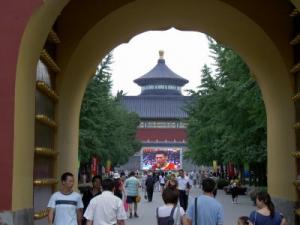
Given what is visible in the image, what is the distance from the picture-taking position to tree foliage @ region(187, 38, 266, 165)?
23750 mm

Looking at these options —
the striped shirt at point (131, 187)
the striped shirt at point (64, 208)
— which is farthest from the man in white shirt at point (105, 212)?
the striped shirt at point (131, 187)

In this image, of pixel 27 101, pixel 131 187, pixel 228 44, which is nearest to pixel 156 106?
pixel 131 187

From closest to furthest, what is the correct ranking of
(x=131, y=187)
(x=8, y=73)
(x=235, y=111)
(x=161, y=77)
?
(x=8, y=73) → (x=131, y=187) → (x=235, y=111) → (x=161, y=77)

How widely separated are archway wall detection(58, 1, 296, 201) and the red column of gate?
161 inches

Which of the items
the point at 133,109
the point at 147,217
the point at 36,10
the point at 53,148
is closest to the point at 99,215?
the point at 36,10

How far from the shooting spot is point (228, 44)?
16.0 m

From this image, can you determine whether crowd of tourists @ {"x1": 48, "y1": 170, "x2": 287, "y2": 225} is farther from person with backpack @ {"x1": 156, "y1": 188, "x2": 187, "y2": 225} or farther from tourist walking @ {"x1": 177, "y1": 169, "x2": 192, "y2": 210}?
→ tourist walking @ {"x1": 177, "y1": 169, "x2": 192, "y2": 210}

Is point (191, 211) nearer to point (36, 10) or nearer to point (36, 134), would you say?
point (36, 10)

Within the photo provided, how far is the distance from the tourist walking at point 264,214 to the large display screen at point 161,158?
7682 centimetres

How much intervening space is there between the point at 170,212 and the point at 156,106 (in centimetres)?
8061

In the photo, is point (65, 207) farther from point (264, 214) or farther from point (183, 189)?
point (183, 189)

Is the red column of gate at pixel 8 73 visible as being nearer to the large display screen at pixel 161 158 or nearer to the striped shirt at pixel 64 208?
the striped shirt at pixel 64 208

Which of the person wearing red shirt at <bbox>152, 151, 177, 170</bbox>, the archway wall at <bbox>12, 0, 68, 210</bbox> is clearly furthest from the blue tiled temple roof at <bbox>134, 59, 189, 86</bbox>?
the archway wall at <bbox>12, 0, 68, 210</bbox>

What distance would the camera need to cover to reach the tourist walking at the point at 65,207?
335 inches
